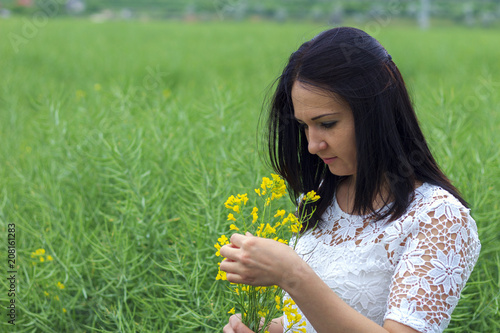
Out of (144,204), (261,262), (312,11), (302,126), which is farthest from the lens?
(312,11)

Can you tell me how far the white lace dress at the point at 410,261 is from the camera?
1.01 metres

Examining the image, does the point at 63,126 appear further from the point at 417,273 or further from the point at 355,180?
the point at 417,273

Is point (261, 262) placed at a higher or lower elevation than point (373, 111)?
lower

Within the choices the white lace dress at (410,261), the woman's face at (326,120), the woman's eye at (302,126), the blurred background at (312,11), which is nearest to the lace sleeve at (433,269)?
the white lace dress at (410,261)

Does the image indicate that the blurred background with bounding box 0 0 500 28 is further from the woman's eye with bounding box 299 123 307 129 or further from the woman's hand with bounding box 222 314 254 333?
the woman's hand with bounding box 222 314 254 333

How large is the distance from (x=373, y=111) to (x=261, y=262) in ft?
1.23

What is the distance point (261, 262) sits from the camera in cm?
94

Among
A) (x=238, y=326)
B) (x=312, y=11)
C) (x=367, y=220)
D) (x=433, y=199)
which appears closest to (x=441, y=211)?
(x=433, y=199)

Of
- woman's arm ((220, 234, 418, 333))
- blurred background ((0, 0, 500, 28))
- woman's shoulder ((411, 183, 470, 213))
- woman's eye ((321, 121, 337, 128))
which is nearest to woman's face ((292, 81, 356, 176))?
woman's eye ((321, 121, 337, 128))

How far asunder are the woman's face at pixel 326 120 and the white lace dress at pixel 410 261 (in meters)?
0.15

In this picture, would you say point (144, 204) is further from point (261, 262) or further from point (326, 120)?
point (261, 262)

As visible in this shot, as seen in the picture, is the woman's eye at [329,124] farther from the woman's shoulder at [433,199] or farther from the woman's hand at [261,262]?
the woman's hand at [261,262]

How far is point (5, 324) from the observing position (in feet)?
6.42

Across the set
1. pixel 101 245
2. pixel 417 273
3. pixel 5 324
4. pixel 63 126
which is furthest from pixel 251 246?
pixel 63 126
